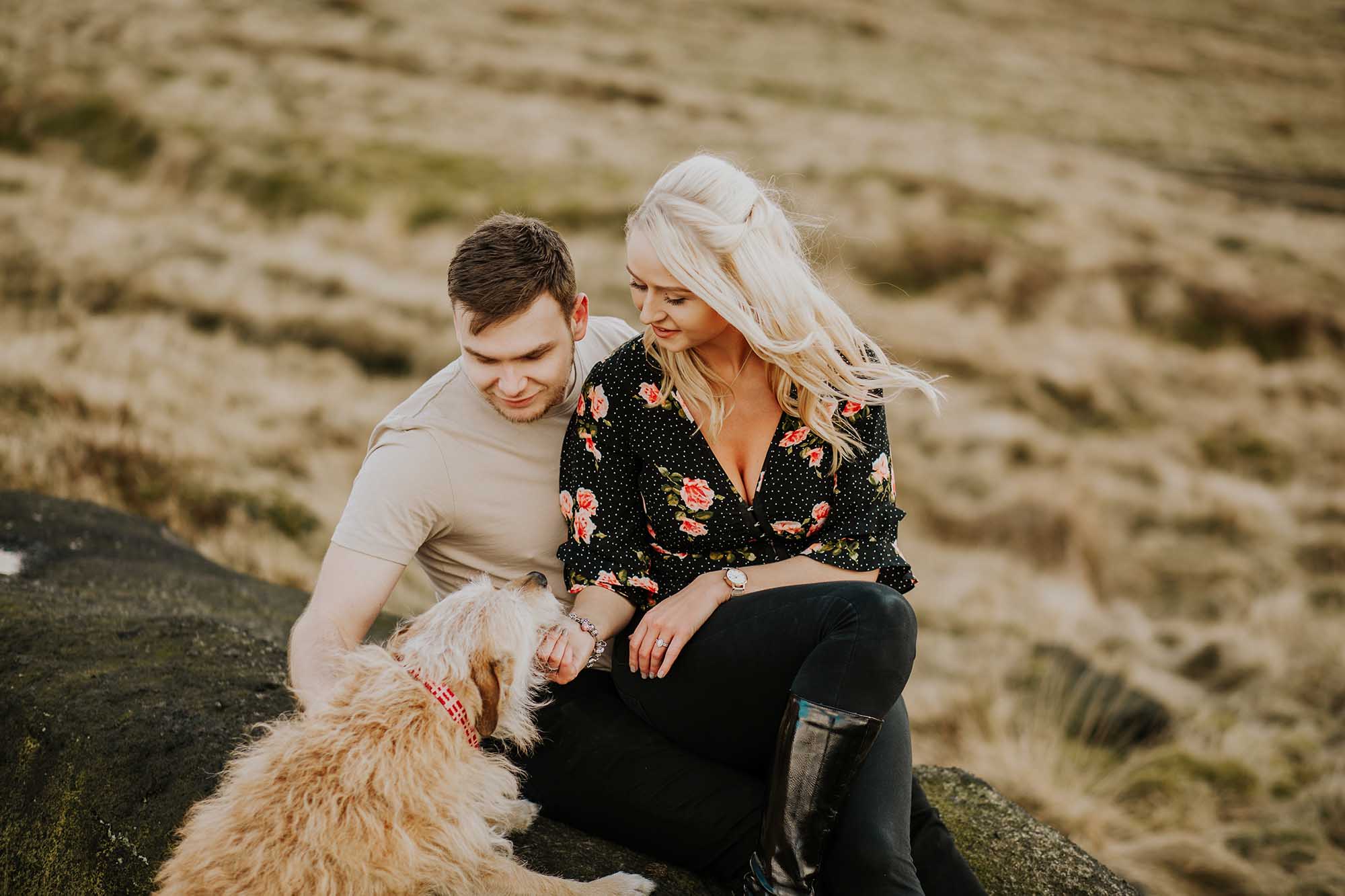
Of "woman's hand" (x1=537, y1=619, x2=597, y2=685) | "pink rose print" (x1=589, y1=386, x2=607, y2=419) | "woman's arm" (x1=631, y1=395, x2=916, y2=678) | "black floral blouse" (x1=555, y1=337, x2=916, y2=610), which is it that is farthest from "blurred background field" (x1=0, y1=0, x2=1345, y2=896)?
"woman's hand" (x1=537, y1=619, x2=597, y2=685)

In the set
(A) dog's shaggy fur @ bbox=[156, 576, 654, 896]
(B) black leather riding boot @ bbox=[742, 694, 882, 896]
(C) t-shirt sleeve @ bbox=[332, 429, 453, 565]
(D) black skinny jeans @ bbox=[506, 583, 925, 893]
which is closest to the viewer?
(A) dog's shaggy fur @ bbox=[156, 576, 654, 896]

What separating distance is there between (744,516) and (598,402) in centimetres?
66

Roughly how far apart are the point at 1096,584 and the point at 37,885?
32.0 feet

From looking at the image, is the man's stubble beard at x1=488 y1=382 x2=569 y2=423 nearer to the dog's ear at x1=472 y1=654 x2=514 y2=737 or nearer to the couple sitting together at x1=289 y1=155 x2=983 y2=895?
the couple sitting together at x1=289 y1=155 x2=983 y2=895

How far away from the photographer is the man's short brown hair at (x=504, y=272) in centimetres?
333

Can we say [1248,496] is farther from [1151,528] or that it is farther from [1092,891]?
[1092,891]

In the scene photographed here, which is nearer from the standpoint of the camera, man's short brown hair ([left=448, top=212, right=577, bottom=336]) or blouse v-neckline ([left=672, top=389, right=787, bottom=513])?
man's short brown hair ([left=448, top=212, right=577, bottom=336])

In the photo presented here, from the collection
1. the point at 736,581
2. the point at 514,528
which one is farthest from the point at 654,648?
the point at 514,528

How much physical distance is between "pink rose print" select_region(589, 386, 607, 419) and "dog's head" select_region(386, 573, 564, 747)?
24.5 inches

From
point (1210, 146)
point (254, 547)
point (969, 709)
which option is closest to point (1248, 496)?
point (969, 709)

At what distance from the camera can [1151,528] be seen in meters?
11.6

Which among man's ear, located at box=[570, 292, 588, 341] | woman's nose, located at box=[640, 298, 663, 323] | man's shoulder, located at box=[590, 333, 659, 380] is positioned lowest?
man's shoulder, located at box=[590, 333, 659, 380]

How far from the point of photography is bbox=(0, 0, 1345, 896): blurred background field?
25.7 ft

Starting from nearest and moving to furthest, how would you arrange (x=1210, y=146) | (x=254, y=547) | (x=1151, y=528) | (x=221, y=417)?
(x=254, y=547)
(x=221, y=417)
(x=1151, y=528)
(x=1210, y=146)
